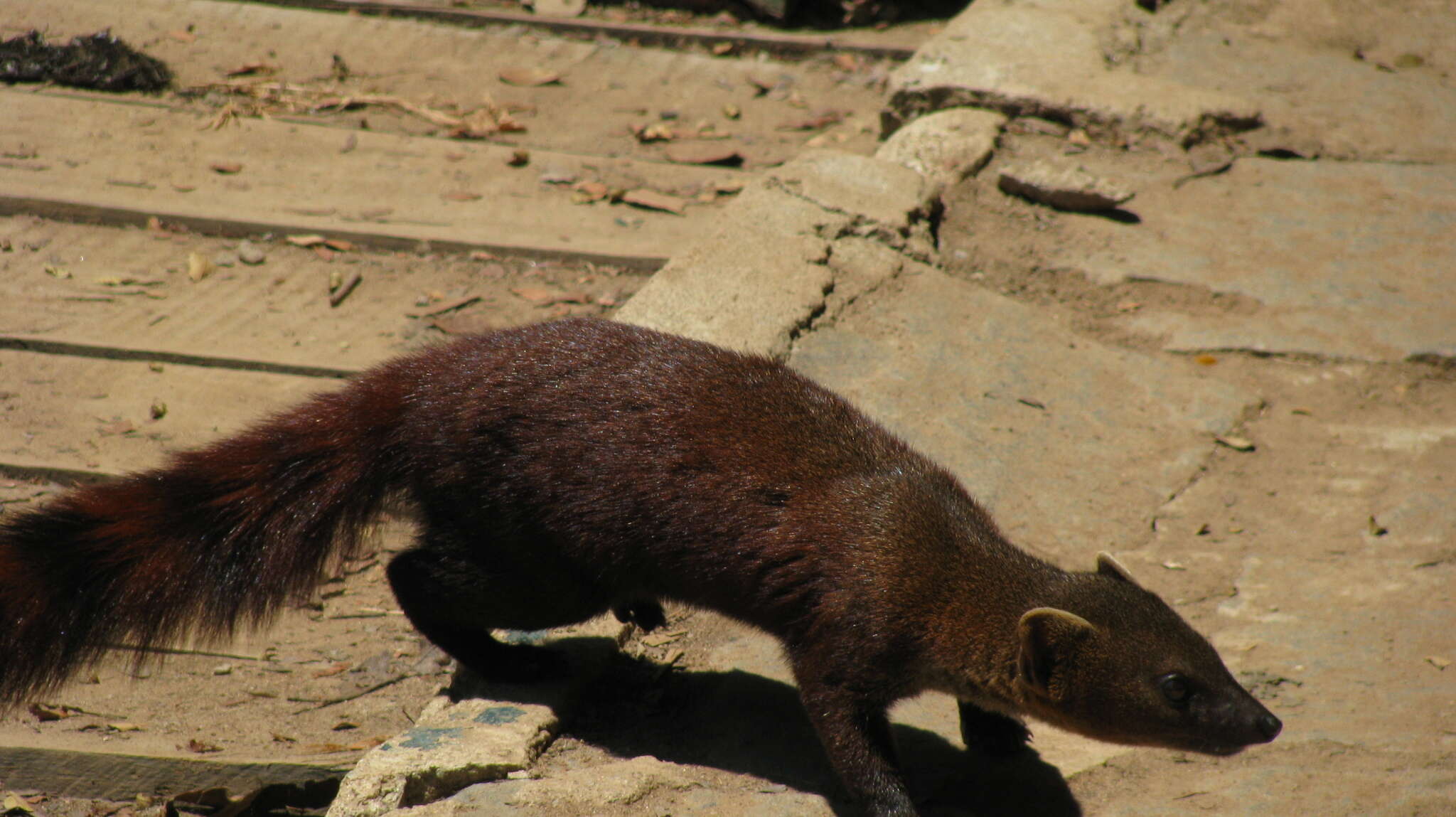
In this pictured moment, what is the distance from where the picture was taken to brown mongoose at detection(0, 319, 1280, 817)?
325 cm

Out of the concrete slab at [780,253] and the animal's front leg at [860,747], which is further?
the concrete slab at [780,253]

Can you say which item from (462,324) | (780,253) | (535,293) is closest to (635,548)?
(780,253)

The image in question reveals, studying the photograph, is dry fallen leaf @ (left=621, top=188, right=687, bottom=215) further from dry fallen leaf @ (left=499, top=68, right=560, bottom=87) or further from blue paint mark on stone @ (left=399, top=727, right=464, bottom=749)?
blue paint mark on stone @ (left=399, top=727, right=464, bottom=749)

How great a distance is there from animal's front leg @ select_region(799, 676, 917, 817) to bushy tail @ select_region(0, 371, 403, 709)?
137cm

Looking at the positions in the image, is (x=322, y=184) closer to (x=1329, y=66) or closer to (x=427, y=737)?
(x=427, y=737)

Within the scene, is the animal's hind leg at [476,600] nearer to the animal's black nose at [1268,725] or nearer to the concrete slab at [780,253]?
the concrete slab at [780,253]

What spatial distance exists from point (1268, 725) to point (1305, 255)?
348cm

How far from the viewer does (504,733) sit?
3480mm

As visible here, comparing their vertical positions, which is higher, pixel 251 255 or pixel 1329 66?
pixel 1329 66

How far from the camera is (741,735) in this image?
12.1 ft

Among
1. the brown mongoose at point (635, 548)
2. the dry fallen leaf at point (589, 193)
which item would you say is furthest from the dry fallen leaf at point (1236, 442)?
the dry fallen leaf at point (589, 193)

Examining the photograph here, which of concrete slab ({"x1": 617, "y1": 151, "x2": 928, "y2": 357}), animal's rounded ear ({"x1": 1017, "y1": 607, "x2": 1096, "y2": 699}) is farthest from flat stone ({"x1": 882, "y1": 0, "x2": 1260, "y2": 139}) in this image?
animal's rounded ear ({"x1": 1017, "y1": 607, "x2": 1096, "y2": 699})

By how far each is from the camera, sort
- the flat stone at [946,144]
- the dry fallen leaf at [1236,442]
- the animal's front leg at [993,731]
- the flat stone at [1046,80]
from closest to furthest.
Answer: the animal's front leg at [993,731] < the dry fallen leaf at [1236,442] < the flat stone at [946,144] < the flat stone at [1046,80]

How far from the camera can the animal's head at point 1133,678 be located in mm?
3164
